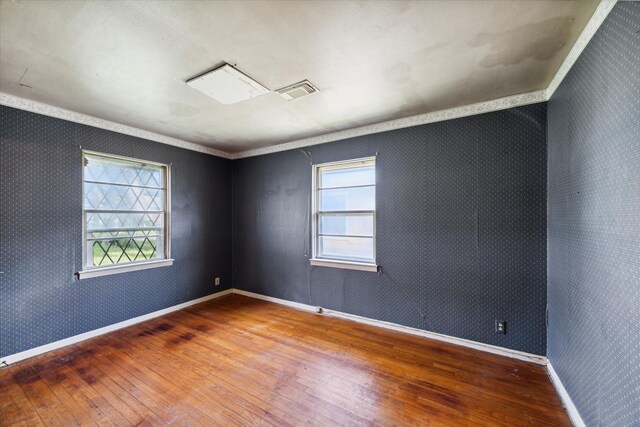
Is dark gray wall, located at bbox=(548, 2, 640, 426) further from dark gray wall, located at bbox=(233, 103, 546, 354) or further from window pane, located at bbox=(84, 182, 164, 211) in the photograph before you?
window pane, located at bbox=(84, 182, 164, 211)

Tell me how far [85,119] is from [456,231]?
4.30 metres

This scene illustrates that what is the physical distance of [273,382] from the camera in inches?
85.0

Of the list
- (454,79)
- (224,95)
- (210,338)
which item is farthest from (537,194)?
(210,338)

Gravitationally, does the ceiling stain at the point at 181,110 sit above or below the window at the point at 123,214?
above

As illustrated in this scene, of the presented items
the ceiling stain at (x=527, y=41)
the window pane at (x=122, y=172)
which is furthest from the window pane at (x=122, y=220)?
the ceiling stain at (x=527, y=41)

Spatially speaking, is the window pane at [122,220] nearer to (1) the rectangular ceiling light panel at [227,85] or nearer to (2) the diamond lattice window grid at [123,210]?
(2) the diamond lattice window grid at [123,210]

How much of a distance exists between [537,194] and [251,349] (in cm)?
318

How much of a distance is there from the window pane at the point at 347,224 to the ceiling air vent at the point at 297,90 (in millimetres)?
1709

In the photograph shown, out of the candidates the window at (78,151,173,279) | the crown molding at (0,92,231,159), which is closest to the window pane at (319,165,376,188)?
the crown molding at (0,92,231,159)

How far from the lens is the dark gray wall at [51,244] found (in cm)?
247

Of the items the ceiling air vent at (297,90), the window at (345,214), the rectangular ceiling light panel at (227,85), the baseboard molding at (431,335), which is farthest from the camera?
the window at (345,214)

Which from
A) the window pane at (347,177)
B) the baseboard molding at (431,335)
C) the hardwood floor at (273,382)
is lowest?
the hardwood floor at (273,382)

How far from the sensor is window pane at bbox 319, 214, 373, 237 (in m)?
3.46

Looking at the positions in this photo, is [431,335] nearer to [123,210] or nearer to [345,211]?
[345,211]
